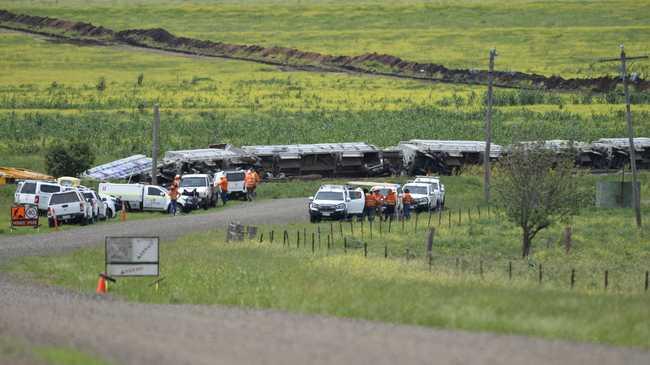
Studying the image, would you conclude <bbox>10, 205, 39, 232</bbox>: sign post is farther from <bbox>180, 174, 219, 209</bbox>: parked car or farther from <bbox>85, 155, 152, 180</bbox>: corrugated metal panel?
<bbox>85, 155, 152, 180</bbox>: corrugated metal panel

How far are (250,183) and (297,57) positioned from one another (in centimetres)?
7898

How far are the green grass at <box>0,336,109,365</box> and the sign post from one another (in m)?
25.6

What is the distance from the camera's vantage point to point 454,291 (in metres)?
27.6

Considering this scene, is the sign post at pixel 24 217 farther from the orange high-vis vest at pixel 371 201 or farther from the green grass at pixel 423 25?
the green grass at pixel 423 25

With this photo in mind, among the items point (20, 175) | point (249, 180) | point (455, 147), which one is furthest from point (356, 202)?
point (455, 147)

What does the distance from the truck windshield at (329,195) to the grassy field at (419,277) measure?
3074 millimetres

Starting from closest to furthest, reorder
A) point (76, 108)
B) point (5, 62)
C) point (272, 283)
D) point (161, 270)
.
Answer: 1. point (272, 283)
2. point (161, 270)
3. point (76, 108)
4. point (5, 62)

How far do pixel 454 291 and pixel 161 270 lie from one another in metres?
7.79

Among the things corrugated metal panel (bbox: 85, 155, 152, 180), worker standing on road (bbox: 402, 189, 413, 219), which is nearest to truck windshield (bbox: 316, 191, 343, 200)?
worker standing on road (bbox: 402, 189, 413, 219)

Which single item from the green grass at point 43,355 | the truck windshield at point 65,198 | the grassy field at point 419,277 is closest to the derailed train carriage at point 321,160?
the truck windshield at point 65,198

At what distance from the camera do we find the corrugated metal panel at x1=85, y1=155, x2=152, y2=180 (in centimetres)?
6109

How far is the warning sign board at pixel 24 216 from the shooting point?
44812mm

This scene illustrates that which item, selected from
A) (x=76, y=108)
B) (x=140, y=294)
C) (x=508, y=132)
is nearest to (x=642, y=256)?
(x=140, y=294)

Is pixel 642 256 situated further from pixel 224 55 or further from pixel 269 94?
pixel 224 55
